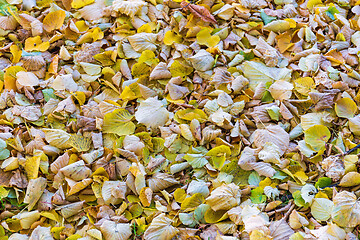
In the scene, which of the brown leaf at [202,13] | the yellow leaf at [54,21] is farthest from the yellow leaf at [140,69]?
the yellow leaf at [54,21]

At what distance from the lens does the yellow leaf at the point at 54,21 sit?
1609 millimetres

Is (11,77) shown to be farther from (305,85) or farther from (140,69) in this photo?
(305,85)

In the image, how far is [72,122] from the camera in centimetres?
135

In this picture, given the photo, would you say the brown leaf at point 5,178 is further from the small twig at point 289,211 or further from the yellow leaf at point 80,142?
the small twig at point 289,211

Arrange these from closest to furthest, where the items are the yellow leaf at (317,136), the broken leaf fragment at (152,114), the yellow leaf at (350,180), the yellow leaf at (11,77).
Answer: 1. the yellow leaf at (350,180)
2. the yellow leaf at (317,136)
3. the broken leaf fragment at (152,114)
4. the yellow leaf at (11,77)

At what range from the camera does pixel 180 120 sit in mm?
1349

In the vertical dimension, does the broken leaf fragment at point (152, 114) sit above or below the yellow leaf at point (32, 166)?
above

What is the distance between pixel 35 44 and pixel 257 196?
3.91 feet

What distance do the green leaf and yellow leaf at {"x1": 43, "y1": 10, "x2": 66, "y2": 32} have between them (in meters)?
1.15

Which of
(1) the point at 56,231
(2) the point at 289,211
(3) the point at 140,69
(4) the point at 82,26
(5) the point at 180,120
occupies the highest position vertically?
(4) the point at 82,26

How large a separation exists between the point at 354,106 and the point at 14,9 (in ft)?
5.24

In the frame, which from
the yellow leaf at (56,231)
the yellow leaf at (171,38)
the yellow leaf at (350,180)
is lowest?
the yellow leaf at (56,231)

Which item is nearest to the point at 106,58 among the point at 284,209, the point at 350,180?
the point at 284,209

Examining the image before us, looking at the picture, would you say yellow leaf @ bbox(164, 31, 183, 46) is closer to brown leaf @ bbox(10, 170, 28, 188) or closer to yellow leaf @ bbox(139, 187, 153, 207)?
yellow leaf @ bbox(139, 187, 153, 207)
